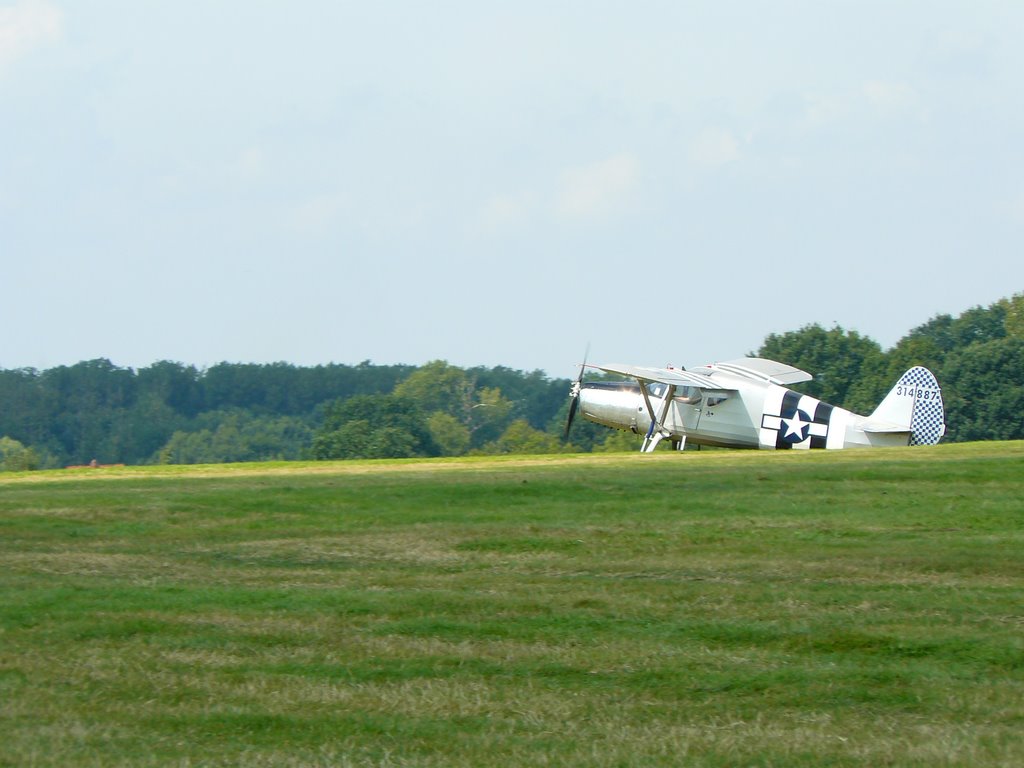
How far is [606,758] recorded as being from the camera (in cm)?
646

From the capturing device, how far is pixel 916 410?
33.3 meters

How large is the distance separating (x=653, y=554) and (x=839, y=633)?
12.4 ft

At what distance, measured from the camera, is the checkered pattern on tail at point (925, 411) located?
109ft

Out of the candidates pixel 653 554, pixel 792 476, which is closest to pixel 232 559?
pixel 653 554

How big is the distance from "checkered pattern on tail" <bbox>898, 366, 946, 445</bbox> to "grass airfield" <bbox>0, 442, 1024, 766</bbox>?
54.7 feet

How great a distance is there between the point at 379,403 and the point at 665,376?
89.2ft

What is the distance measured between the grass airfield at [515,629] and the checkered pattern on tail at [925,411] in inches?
657

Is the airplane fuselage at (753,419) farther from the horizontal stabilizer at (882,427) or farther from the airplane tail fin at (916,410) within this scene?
the airplane tail fin at (916,410)

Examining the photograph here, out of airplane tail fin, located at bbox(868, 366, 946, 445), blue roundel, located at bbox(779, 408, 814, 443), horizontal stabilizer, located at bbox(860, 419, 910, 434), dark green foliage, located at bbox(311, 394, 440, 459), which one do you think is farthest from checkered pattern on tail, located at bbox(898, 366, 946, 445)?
dark green foliage, located at bbox(311, 394, 440, 459)

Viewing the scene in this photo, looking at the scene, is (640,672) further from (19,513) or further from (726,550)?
(19,513)

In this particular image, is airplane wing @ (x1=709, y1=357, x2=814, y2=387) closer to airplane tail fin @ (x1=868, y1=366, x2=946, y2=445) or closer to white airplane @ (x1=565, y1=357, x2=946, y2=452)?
white airplane @ (x1=565, y1=357, x2=946, y2=452)

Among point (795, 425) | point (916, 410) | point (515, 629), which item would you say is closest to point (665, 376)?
point (795, 425)

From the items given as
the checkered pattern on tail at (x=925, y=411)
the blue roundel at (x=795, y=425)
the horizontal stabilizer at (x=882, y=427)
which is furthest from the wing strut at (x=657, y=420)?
the checkered pattern on tail at (x=925, y=411)

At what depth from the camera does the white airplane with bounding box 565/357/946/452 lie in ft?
110
